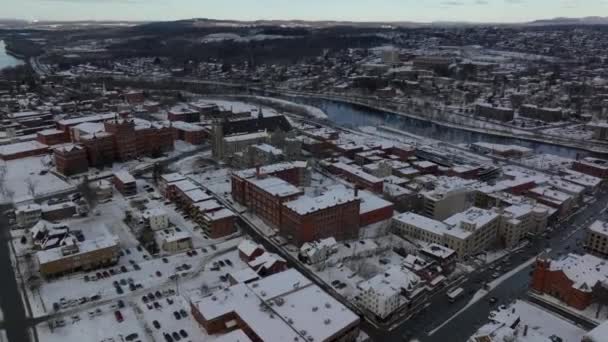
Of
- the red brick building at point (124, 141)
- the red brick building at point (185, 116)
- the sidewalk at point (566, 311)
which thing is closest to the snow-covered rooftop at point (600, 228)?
the sidewalk at point (566, 311)

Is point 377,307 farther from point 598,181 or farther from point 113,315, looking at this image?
point 598,181

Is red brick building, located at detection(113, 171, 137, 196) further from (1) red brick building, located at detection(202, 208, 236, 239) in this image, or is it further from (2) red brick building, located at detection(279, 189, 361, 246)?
(2) red brick building, located at detection(279, 189, 361, 246)

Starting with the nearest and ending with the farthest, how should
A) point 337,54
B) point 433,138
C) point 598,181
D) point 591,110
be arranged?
point 598,181 → point 433,138 → point 591,110 → point 337,54

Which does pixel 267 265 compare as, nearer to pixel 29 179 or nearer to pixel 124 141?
pixel 124 141

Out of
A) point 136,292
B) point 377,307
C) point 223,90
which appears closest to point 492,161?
point 377,307

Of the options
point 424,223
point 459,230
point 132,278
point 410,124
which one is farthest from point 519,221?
point 410,124
